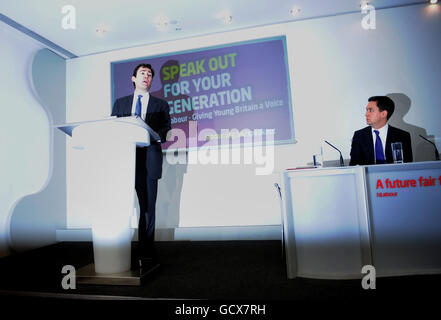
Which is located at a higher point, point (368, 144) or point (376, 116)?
point (376, 116)

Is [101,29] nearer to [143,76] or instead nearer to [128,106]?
[143,76]

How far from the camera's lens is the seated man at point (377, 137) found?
2699 mm

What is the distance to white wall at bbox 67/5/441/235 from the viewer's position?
303 centimetres

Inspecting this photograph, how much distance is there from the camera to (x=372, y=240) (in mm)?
1784

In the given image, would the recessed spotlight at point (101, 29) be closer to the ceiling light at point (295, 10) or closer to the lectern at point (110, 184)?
the lectern at point (110, 184)

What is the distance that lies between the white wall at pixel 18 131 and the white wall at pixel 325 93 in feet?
5.33

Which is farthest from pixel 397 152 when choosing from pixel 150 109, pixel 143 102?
pixel 143 102

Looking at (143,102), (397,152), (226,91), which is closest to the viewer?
(397,152)

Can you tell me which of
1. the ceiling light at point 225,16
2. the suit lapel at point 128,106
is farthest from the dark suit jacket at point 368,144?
the suit lapel at point 128,106

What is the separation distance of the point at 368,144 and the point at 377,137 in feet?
0.46

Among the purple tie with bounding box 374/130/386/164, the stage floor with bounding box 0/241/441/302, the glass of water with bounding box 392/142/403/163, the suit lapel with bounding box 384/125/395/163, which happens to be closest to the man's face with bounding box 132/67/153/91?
the stage floor with bounding box 0/241/441/302

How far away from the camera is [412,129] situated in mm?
3000

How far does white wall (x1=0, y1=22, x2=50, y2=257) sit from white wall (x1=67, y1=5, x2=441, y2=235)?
5.33 feet

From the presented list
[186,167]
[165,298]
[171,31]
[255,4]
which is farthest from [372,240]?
[171,31]
